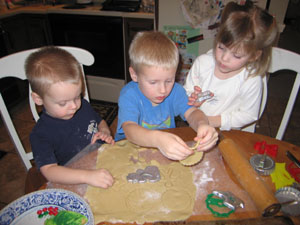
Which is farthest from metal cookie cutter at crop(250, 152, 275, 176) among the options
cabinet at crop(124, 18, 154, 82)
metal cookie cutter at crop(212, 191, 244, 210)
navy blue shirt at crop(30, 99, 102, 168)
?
cabinet at crop(124, 18, 154, 82)

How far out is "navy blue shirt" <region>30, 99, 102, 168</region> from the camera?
88cm

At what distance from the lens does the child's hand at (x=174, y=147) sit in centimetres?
76

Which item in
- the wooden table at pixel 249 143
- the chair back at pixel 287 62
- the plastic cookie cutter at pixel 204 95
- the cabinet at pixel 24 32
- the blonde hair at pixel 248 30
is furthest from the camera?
the cabinet at pixel 24 32

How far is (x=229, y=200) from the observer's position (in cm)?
75

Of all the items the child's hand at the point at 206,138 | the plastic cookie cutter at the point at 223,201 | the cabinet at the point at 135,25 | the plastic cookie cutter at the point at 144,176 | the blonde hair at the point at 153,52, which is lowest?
the plastic cookie cutter at the point at 223,201

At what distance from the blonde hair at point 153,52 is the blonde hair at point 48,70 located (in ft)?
0.80

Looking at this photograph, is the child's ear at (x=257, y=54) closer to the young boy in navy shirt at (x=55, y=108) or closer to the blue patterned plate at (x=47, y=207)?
the young boy in navy shirt at (x=55, y=108)

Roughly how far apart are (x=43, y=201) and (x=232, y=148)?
2.14 feet

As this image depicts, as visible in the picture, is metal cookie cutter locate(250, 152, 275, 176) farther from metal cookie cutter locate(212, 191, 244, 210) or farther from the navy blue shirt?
the navy blue shirt

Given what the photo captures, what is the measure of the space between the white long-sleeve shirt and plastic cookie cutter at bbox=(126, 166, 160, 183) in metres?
0.56

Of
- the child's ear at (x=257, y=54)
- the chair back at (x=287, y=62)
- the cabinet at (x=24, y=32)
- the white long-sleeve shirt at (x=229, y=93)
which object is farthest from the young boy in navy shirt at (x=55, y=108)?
the cabinet at (x=24, y=32)

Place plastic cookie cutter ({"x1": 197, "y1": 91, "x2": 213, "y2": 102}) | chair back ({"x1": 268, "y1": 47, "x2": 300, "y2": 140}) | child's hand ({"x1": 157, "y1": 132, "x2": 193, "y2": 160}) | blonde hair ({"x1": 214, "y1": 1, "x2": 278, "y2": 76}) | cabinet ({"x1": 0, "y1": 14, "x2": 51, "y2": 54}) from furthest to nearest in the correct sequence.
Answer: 1. cabinet ({"x1": 0, "y1": 14, "x2": 51, "y2": 54})
2. plastic cookie cutter ({"x1": 197, "y1": 91, "x2": 213, "y2": 102})
3. chair back ({"x1": 268, "y1": 47, "x2": 300, "y2": 140})
4. blonde hair ({"x1": 214, "y1": 1, "x2": 278, "y2": 76})
5. child's hand ({"x1": 157, "y1": 132, "x2": 193, "y2": 160})

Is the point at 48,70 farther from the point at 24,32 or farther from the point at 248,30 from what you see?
the point at 24,32

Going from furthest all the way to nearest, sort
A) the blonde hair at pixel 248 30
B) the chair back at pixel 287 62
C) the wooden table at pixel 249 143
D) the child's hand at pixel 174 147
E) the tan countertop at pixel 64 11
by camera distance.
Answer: the tan countertop at pixel 64 11
the chair back at pixel 287 62
the blonde hair at pixel 248 30
the wooden table at pixel 249 143
the child's hand at pixel 174 147
